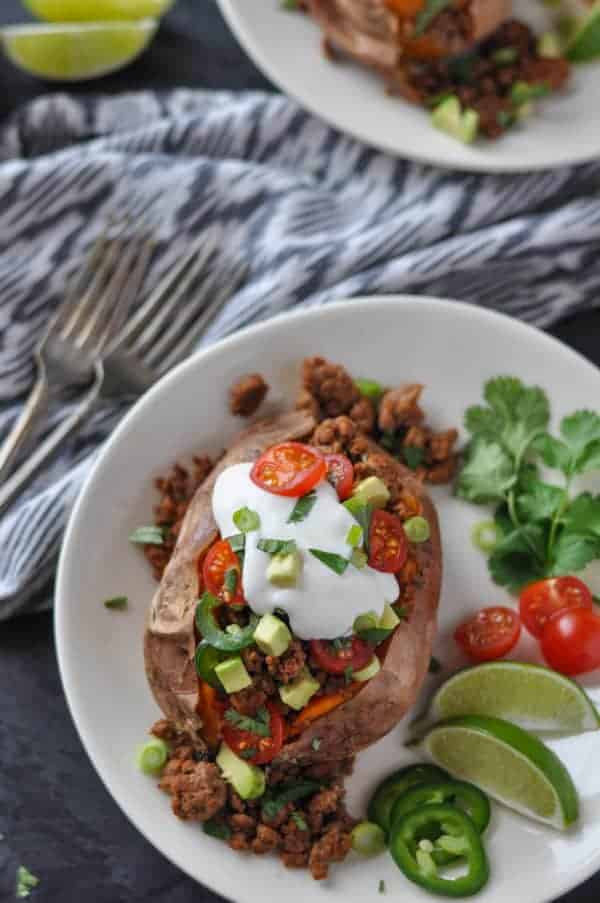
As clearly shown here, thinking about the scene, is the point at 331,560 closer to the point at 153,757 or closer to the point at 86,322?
the point at 153,757

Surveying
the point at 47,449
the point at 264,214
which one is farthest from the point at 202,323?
the point at 47,449

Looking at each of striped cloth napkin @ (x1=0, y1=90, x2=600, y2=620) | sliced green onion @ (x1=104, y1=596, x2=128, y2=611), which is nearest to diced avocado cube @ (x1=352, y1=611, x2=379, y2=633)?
sliced green onion @ (x1=104, y1=596, x2=128, y2=611)

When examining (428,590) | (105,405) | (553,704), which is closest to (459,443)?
(428,590)

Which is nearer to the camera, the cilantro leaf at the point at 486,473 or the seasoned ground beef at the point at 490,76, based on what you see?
A: the cilantro leaf at the point at 486,473

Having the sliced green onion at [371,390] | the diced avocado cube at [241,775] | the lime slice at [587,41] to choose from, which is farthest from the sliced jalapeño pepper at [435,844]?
the lime slice at [587,41]

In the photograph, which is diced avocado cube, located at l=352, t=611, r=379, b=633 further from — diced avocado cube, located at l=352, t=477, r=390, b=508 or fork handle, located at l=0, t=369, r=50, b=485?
fork handle, located at l=0, t=369, r=50, b=485

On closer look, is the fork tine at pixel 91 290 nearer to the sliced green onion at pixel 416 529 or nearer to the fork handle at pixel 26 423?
the fork handle at pixel 26 423
